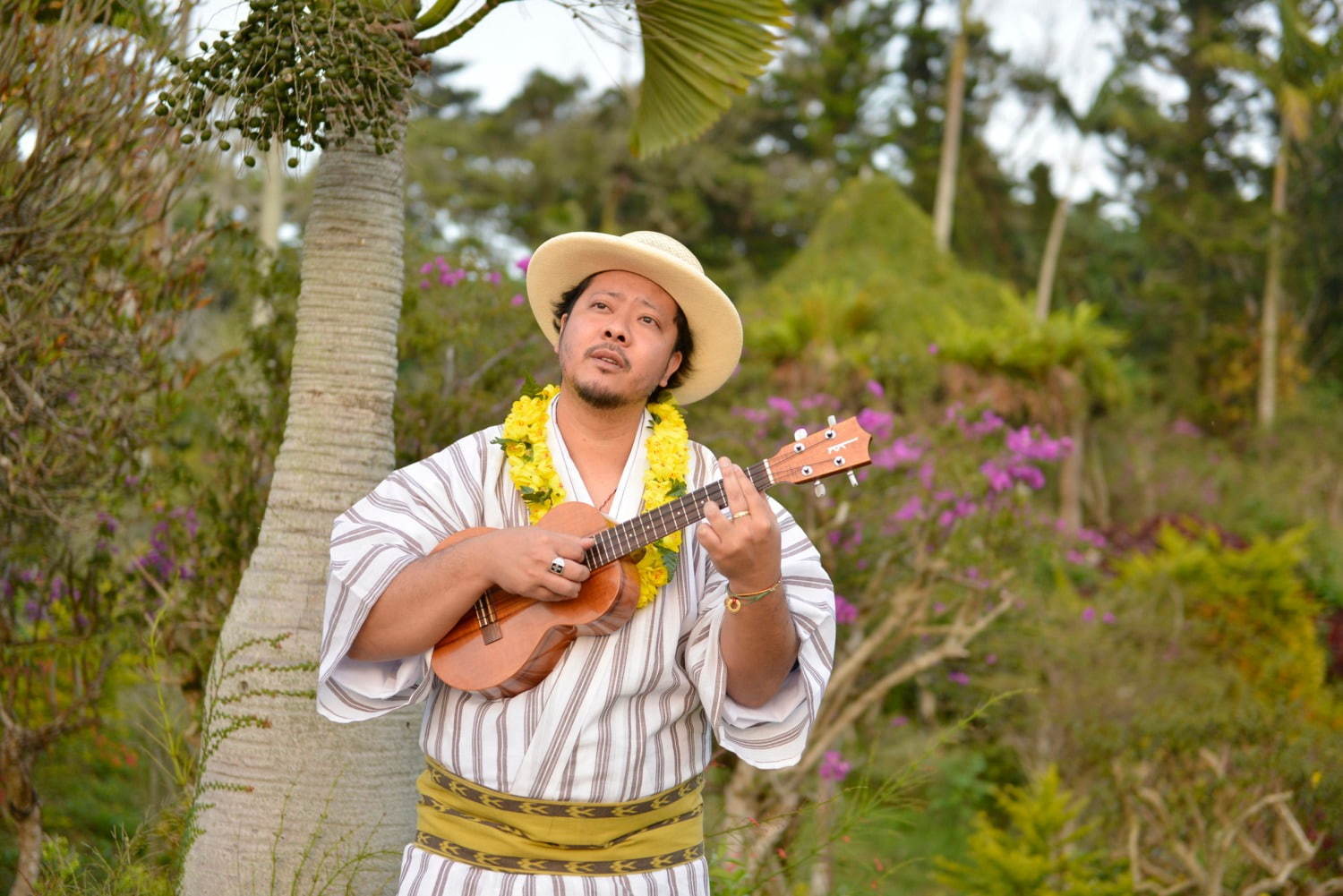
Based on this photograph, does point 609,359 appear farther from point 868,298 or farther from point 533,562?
point 868,298

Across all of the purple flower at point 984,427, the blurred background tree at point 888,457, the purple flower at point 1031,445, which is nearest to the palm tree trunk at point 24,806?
the blurred background tree at point 888,457

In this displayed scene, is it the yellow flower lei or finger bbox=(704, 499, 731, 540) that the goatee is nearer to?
the yellow flower lei

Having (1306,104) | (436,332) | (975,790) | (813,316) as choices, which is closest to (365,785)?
(436,332)

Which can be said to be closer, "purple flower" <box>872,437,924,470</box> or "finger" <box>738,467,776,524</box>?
"finger" <box>738,467,776,524</box>

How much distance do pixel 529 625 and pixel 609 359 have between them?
1.76 ft

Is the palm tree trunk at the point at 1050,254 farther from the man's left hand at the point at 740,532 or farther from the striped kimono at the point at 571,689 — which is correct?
the man's left hand at the point at 740,532

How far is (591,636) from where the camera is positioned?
233 centimetres

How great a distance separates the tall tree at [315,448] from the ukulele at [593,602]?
1.00 meters

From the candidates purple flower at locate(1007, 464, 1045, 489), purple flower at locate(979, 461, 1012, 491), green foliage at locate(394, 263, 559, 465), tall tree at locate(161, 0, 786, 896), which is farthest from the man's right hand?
purple flower at locate(1007, 464, 1045, 489)

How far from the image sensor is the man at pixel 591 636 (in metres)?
2.23

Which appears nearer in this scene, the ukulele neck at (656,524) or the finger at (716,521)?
the finger at (716,521)

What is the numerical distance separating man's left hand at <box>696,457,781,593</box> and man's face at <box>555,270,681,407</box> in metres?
0.40

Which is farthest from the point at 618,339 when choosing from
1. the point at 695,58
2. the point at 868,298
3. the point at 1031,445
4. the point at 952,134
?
the point at 952,134

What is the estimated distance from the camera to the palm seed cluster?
3055 mm
